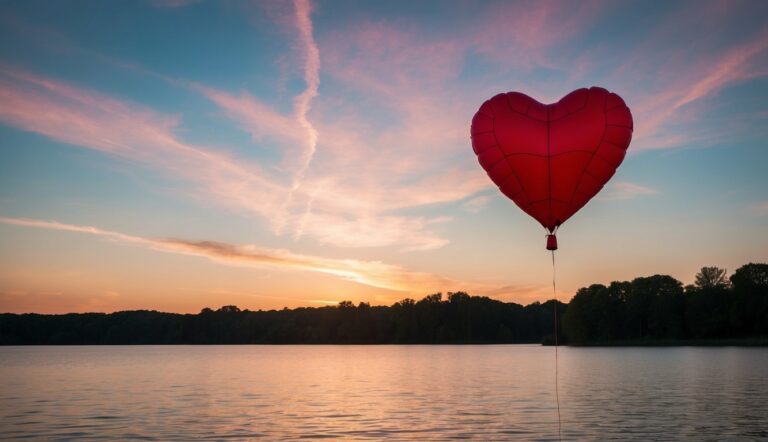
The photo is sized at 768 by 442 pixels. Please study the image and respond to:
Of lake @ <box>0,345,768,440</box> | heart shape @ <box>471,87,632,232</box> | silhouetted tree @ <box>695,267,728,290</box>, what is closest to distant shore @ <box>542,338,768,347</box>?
silhouetted tree @ <box>695,267,728,290</box>

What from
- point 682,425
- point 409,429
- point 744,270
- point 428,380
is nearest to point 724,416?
point 682,425

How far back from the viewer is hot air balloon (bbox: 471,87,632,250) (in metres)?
23.8

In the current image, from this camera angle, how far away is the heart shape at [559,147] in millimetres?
23812

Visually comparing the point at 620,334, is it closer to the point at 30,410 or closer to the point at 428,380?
the point at 428,380

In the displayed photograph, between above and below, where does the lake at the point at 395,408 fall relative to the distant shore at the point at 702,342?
below

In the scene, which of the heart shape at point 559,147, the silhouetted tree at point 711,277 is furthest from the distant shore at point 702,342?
the heart shape at point 559,147

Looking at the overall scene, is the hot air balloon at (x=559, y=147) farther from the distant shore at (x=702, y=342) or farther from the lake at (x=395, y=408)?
the distant shore at (x=702, y=342)

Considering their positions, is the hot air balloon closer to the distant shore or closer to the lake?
the lake

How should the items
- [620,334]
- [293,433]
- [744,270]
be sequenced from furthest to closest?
[620,334] < [744,270] < [293,433]

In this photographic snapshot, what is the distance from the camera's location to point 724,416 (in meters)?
33.5

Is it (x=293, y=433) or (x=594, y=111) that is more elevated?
(x=594, y=111)

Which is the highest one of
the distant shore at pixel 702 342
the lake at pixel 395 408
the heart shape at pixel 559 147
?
the heart shape at pixel 559 147

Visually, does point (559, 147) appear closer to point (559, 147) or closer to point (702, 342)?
point (559, 147)

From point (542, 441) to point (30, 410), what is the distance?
1047 inches
